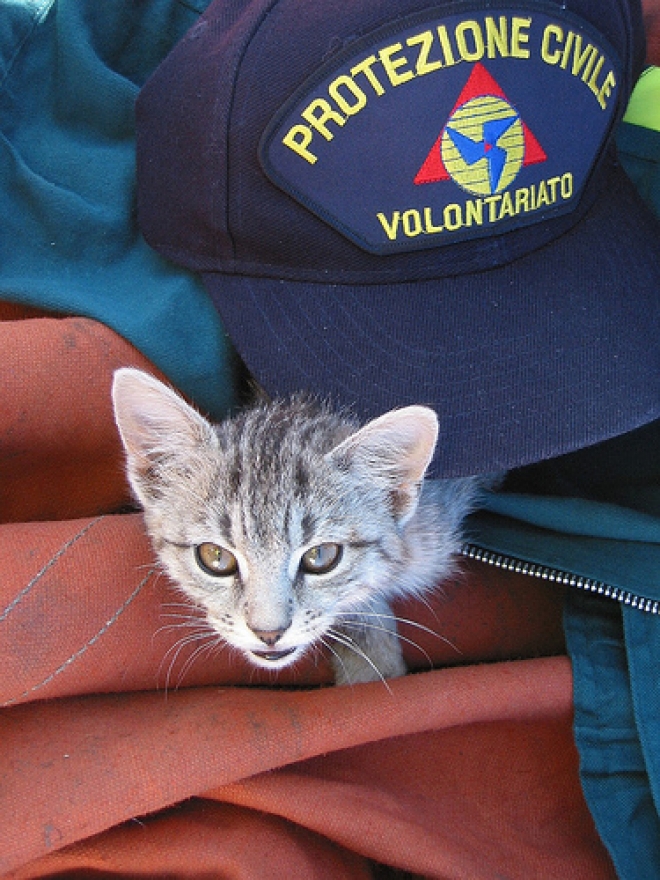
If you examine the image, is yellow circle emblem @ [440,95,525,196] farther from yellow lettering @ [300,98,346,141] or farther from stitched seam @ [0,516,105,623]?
stitched seam @ [0,516,105,623]

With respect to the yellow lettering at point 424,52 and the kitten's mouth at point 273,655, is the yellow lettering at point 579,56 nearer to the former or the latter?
the yellow lettering at point 424,52

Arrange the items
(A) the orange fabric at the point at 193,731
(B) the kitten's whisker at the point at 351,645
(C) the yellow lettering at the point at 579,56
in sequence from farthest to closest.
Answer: (B) the kitten's whisker at the point at 351,645 → (C) the yellow lettering at the point at 579,56 → (A) the orange fabric at the point at 193,731

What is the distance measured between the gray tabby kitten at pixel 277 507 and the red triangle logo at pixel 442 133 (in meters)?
0.38

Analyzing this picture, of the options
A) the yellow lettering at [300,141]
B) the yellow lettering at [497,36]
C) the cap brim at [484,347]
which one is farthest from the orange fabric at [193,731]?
the yellow lettering at [497,36]

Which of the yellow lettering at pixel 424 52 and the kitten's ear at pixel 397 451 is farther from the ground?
the yellow lettering at pixel 424 52

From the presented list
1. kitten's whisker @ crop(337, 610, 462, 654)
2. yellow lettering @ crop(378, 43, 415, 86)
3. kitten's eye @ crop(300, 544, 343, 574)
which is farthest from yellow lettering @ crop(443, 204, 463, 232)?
kitten's whisker @ crop(337, 610, 462, 654)

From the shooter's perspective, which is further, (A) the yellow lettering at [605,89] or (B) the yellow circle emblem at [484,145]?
(A) the yellow lettering at [605,89]

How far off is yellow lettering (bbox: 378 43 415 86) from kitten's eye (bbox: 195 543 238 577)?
81cm

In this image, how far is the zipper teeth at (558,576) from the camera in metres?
1.35

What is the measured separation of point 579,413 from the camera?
129 centimetres

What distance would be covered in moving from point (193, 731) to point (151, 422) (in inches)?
20.0

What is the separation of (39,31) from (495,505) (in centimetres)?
138

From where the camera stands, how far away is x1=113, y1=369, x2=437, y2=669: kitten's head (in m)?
1.29

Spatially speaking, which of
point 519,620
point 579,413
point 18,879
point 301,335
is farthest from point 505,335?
point 18,879
